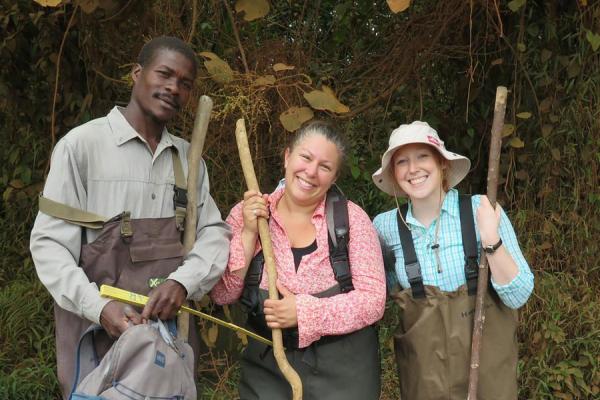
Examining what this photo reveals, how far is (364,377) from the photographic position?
262cm

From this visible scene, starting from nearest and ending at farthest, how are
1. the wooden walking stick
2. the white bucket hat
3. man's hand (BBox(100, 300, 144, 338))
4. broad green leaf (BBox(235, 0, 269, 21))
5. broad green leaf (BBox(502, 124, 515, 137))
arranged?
man's hand (BBox(100, 300, 144, 338)) < the wooden walking stick < the white bucket hat < broad green leaf (BBox(235, 0, 269, 21)) < broad green leaf (BBox(502, 124, 515, 137))

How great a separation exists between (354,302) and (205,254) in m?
0.56

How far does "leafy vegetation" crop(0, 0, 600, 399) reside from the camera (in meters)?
4.28

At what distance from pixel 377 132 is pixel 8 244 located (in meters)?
3.04

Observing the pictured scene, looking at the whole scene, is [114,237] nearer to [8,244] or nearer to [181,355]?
[181,355]

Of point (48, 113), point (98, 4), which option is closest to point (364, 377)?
point (98, 4)

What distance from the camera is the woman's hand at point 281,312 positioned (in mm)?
2492

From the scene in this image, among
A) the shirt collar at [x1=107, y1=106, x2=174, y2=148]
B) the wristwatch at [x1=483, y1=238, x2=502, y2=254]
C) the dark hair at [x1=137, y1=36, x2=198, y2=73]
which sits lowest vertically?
the wristwatch at [x1=483, y1=238, x2=502, y2=254]

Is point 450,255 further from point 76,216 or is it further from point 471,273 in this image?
point 76,216

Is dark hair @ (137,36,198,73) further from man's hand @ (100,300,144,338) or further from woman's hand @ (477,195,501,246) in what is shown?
woman's hand @ (477,195,501,246)

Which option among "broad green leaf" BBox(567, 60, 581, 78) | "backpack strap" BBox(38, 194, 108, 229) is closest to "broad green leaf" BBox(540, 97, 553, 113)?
"broad green leaf" BBox(567, 60, 581, 78)

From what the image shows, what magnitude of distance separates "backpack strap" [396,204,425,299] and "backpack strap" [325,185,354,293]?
23 centimetres

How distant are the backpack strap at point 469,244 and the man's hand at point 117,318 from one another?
3.90ft

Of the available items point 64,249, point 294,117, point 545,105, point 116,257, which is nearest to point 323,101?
point 294,117
